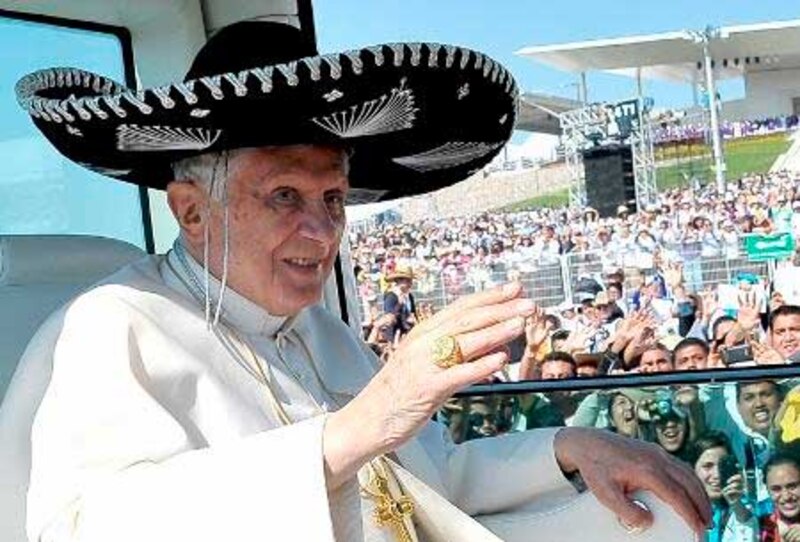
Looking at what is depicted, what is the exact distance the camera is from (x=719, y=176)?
19.5 meters

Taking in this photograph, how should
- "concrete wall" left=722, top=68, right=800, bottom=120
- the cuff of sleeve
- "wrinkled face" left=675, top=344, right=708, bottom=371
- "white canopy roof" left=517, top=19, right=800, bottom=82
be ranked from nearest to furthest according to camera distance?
1. the cuff of sleeve
2. "wrinkled face" left=675, top=344, right=708, bottom=371
3. "white canopy roof" left=517, top=19, right=800, bottom=82
4. "concrete wall" left=722, top=68, right=800, bottom=120

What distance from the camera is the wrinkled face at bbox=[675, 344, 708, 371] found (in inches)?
157

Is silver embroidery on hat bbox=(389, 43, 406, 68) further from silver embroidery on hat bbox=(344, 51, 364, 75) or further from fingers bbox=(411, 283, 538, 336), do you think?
fingers bbox=(411, 283, 538, 336)

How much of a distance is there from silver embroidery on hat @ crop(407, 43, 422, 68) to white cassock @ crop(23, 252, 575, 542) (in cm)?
40

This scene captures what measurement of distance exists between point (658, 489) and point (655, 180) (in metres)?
18.3

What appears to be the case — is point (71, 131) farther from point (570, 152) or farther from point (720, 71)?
point (720, 71)

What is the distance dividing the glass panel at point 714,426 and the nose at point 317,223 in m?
1.04

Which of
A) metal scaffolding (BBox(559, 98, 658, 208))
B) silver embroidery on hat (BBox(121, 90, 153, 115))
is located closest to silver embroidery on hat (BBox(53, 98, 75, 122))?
silver embroidery on hat (BBox(121, 90, 153, 115))

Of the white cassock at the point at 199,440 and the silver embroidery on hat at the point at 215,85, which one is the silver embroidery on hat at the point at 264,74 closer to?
the silver embroidery on hat at the point at 215,85

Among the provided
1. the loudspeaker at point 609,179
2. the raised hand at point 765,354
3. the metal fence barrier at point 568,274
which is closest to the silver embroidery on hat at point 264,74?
the raised hand at point 765,354

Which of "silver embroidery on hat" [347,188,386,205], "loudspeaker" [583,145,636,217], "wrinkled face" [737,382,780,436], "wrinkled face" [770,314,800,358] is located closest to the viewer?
"silver embroidery on hat" [347,188,386,205]

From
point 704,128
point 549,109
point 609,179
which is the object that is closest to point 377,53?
point 609,179

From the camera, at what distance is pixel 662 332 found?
5684mm

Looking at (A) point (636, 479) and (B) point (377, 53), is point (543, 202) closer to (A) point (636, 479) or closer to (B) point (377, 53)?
(A) point (636, 479)
